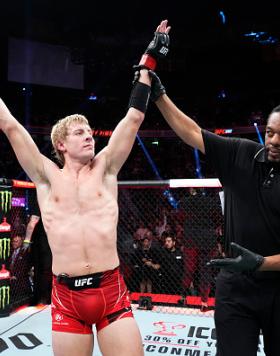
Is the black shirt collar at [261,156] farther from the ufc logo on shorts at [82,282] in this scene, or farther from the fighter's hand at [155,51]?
the ufc logo on shorts at [82,282]

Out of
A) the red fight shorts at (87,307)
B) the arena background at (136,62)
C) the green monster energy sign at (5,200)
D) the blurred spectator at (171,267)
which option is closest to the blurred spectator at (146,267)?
the blurred spectator at (171,267)

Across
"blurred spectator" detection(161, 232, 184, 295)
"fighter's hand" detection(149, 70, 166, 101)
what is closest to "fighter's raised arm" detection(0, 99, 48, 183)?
"fighter's hand" detection(149, 70, 166, 101)

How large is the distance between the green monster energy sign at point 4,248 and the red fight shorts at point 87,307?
1.96 m

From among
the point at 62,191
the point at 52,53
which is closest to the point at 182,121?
the point at 62,191

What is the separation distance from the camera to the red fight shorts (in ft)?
5.83

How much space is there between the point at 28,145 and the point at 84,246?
569mm

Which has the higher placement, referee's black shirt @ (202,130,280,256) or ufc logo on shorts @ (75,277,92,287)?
referee's black shirt @ (202,130,280,256)

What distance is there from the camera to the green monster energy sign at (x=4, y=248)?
3601mm

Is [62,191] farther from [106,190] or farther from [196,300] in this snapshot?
[196,300]

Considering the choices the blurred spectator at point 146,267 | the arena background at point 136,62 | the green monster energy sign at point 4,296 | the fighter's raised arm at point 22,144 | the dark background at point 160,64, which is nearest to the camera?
the fighter's raised arm at point 22,144

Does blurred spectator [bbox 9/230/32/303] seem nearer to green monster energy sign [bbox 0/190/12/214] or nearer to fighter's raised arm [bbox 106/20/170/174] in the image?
green monster energy sign [bbox 0/190/12/214]

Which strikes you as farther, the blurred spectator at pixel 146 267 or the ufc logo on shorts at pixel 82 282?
the blurred spectator at pixel 146 267

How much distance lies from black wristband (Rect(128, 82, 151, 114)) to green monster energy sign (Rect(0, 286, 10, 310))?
7.96 ft

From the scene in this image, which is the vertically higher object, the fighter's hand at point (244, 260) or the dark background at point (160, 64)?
the dark background at point (160, 64)
